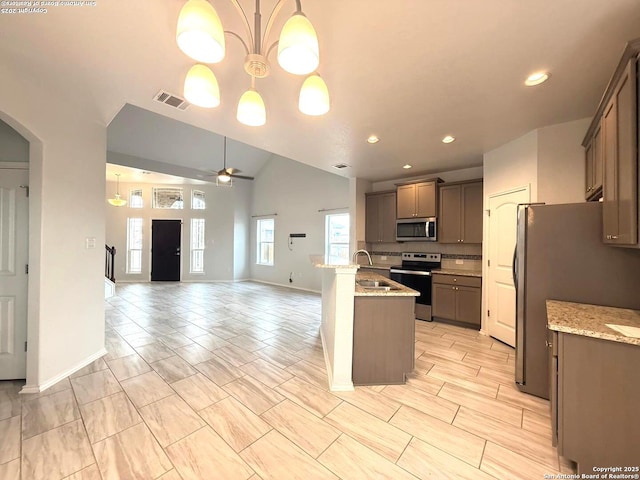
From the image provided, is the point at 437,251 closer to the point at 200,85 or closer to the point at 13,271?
the point at 200,85

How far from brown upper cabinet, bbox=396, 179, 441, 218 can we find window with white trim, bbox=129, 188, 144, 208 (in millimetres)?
7831

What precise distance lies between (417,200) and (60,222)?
4865 mm

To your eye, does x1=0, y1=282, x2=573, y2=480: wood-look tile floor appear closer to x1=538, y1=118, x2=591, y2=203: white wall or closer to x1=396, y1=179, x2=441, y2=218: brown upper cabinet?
x1=538, y1=118, x2=591, y2=203: white wall

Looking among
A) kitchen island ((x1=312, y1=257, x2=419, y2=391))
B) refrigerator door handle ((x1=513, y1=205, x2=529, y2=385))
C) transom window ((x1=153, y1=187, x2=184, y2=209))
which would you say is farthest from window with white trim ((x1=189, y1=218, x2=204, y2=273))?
refrigerator door handle ((x1=513, y1=205, x2=529, y2=385))

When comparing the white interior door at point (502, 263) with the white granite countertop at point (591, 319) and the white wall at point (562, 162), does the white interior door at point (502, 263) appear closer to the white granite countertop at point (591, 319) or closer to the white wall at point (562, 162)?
the white wall at point (562, 162)

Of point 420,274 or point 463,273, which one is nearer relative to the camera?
point 463,273

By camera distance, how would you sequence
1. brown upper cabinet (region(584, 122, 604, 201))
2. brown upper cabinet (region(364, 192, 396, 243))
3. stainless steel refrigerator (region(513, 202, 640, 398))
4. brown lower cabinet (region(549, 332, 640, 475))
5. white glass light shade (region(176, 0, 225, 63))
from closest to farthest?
1. white glass light shade (region(176, 0, 225, 63))
2. brown lower cabinet (region(549, 332, 640, 475))
3. stainless steel refrigerator (region(513, 202, 640, 398))
4. brown upper cabinet (region(584, 122, 604, 201))
5. brown upper cabinet (region(364, 192, 396, 243))

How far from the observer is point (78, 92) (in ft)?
7.22

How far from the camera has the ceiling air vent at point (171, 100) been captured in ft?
7.36

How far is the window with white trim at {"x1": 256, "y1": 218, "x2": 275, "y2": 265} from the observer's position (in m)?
8.05

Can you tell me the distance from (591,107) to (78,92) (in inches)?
189

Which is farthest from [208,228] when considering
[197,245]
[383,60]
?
[383,60]

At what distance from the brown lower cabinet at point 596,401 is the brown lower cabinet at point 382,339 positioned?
1034 mm

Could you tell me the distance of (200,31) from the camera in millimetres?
961
